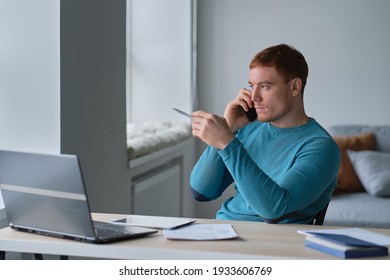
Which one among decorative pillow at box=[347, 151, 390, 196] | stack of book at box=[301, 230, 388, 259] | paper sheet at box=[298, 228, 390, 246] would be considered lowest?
decorative pillow at box=[347, 151, 390, 196]

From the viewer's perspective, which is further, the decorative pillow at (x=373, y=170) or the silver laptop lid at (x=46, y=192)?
the decorative pillow at (x=373, y=170)

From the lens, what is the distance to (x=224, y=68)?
17.7ft

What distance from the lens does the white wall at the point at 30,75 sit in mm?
2703

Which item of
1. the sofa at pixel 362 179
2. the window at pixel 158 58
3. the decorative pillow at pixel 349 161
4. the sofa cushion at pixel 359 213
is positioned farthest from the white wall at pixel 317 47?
the sofa cushion at pixel 359 213

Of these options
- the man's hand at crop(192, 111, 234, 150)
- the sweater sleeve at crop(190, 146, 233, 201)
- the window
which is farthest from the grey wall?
the window

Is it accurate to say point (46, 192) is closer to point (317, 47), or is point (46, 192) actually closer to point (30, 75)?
point (30, 75)

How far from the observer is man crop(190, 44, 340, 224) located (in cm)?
201

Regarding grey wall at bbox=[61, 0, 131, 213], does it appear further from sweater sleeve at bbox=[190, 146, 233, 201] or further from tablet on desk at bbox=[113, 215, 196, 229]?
tablet on desk at bbox=[113, 215, 196, 229]

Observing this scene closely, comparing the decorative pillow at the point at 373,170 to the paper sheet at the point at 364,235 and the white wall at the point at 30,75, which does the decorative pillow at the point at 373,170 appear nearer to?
the white wall at the point at 30,75

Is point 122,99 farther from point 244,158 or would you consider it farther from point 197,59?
point 197,59

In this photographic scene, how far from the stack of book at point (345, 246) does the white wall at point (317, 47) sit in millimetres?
3573

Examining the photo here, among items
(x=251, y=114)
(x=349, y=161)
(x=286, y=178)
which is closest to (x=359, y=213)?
(x=349, y=161)

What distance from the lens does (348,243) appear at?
1.64m

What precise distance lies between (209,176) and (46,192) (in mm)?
778
